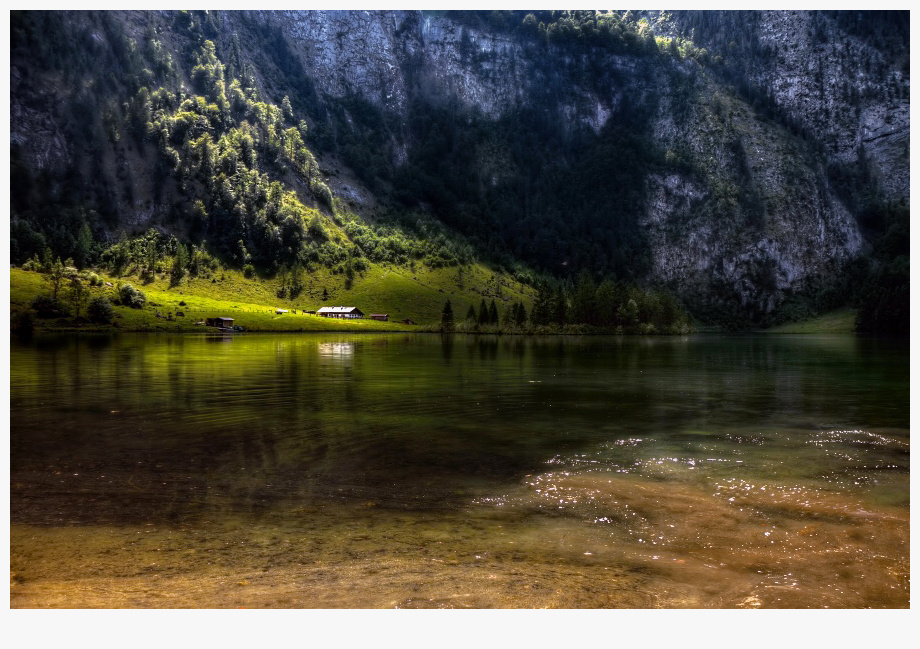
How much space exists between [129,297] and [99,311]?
18762 mm

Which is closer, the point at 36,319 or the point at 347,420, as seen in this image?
the point at 347,420

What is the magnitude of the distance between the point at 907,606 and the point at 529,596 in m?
6.93

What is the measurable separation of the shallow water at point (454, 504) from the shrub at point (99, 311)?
6244 inches

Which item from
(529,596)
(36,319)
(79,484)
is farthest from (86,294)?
(529,596)

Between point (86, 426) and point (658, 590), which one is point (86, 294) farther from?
point (658, 590)

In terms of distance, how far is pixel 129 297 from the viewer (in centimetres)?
19550

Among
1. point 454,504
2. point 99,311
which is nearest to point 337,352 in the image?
point 454,504

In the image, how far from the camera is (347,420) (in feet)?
101

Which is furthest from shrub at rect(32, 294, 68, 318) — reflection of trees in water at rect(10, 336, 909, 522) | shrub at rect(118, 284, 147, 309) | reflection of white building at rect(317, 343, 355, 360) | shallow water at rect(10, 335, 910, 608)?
shallow water at rect(10, 335, 910, 608)

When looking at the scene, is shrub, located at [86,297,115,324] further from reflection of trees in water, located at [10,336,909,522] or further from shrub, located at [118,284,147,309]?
reflection of trees in water, located at [10,336,909,522]

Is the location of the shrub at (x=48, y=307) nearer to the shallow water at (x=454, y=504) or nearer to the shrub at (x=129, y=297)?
the shrub at (x=129, y=297)

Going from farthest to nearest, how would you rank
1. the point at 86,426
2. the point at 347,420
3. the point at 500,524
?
the point at 347,420 → the point at 86,426 → the point at 500,524

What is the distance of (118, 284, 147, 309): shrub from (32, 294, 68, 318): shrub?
65.5 feet

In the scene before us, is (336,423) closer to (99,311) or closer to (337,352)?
(337,352)
